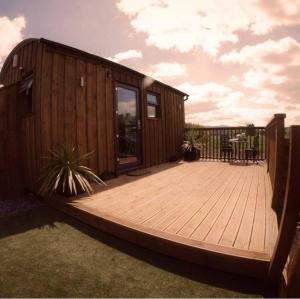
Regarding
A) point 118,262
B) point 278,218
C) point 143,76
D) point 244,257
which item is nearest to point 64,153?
point 118,262

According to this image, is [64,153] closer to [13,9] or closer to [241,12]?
[13,9]

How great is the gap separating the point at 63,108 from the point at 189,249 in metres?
3.47

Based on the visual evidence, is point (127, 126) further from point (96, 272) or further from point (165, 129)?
point (96, 272)

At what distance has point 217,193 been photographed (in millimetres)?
3781

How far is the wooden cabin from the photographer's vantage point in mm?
3963

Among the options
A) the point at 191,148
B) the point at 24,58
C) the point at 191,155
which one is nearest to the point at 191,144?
the point at 191,148

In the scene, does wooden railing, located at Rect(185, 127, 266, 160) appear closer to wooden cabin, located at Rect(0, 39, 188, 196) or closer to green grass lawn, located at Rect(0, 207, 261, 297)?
wooden cabin, located at Rect(0, 39, 188, 196)

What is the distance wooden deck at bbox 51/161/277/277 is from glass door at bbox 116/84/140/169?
132cm

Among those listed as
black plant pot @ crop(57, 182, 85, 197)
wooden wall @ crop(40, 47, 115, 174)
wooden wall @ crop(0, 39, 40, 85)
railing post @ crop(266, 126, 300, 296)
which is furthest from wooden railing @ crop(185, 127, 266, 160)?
railing post @ crop(266, 126, 300, 296)

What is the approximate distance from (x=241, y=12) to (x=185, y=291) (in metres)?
4.90

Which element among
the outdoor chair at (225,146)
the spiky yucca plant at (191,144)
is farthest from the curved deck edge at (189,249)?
the outdoor chair at (225,146)

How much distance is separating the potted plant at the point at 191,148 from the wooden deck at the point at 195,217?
368cm

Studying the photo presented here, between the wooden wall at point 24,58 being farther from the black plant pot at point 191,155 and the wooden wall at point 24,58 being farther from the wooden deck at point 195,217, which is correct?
the black plant pot at point 191,155

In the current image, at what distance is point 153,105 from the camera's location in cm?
729
